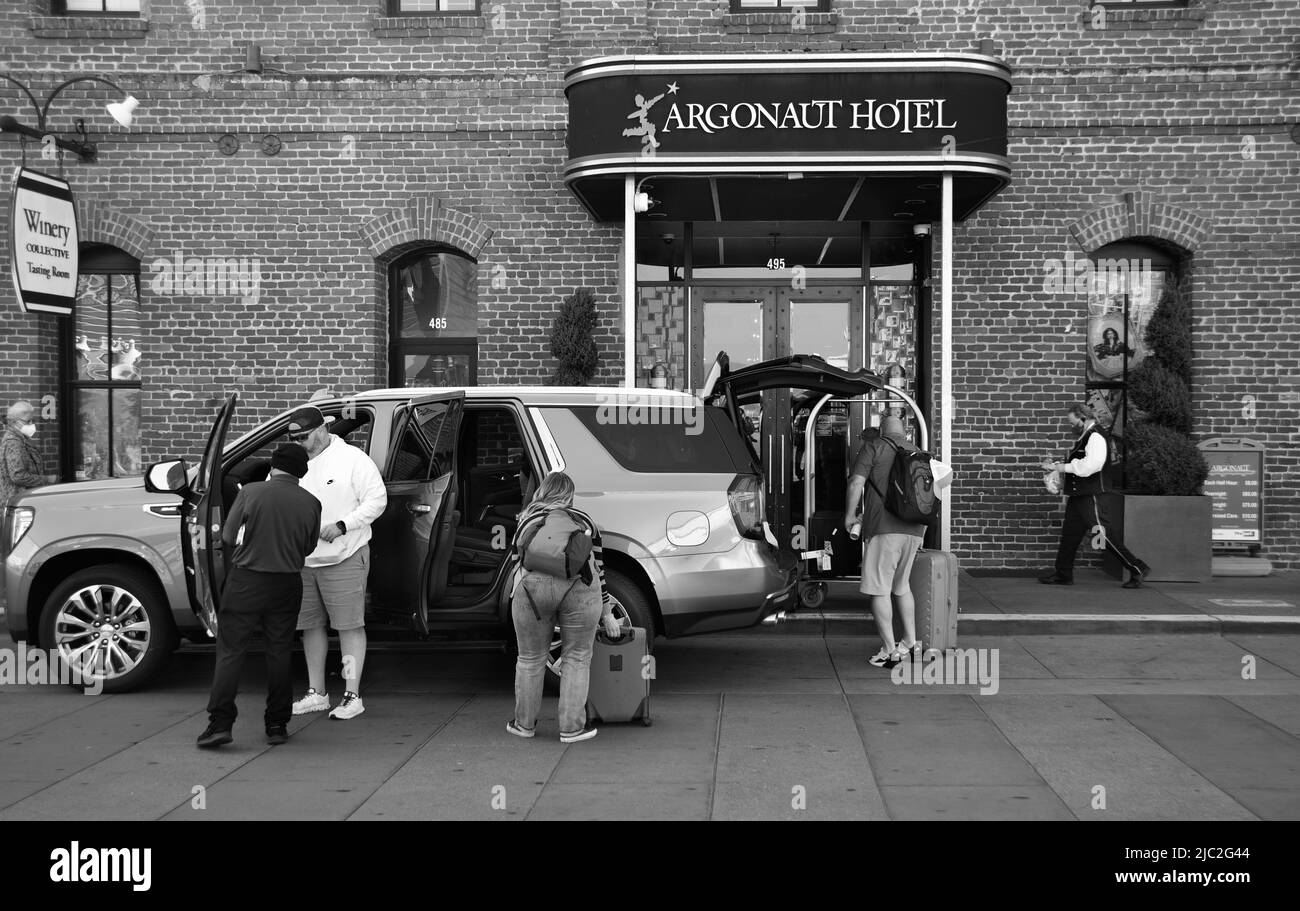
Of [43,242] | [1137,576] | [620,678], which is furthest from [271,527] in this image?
[1137,576]

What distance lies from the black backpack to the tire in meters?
5.01

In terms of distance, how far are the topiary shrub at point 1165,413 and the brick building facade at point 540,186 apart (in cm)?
53

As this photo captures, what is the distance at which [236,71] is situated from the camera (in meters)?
12.8

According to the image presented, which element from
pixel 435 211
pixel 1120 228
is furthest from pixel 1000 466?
pixel 435 211

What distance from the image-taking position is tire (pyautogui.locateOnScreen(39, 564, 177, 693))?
7.98 meters

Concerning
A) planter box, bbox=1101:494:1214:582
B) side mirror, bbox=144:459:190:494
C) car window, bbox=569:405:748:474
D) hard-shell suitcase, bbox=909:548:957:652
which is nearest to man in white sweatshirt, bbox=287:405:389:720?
side mirror, bbox=144:459:190:494

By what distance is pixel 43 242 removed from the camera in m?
11.1

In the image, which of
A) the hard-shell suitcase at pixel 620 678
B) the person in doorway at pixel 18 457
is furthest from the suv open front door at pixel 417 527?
the person in doorway at pixel 18 457

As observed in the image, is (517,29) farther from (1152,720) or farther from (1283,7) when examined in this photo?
(1152,720)

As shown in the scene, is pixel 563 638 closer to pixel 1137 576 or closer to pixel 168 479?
pixel 168 479

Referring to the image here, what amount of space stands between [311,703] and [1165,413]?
8.71 m

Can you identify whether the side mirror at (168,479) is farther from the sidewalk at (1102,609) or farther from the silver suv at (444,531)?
the sidewalk at (1102,609)

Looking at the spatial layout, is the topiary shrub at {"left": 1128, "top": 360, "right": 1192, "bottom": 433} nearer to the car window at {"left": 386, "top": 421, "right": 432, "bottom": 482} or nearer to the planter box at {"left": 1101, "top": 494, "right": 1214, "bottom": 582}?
the planter box at {"left": 1101, "top": 494, "right": 1214, "bottom": 582}

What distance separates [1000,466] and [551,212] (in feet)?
17.7
